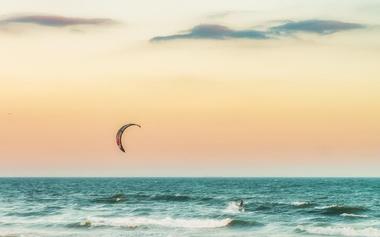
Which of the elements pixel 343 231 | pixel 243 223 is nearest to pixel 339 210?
pixel 243 223

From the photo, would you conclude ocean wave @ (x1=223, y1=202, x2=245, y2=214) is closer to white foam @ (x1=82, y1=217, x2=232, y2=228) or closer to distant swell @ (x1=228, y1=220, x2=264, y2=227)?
white foam @ (x1=82, y1=217, x2=232, y2=228)

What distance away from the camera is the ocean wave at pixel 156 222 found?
42.1 meters

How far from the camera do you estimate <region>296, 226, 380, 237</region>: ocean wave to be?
37781 millimetres

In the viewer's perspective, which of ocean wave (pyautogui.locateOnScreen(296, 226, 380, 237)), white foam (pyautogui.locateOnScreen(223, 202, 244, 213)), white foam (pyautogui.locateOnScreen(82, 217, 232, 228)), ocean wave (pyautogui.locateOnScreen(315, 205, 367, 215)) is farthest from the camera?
white foam (pyautogui.locateOnScreen(223, 202, 244, 213))

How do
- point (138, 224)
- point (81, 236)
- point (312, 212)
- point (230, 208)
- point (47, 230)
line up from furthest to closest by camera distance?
point (230, 208) → point (312, 212) → point (138, 224) → point (47, 230) → point (81, 236)

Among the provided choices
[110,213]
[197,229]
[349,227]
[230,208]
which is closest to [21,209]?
[110,213]

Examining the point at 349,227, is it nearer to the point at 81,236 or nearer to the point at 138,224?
the point at 138,224

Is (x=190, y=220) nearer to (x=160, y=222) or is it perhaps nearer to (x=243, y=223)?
(x=160, y=222)

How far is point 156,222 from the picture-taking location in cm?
4456

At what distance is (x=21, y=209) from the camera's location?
56.8m

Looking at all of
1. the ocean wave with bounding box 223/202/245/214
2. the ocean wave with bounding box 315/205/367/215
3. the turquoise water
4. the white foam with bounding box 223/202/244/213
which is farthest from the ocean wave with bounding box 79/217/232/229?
the ocean wave with bounding box 315/205/367/215

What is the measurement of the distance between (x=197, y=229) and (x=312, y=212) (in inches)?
544

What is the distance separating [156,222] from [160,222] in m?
0.25

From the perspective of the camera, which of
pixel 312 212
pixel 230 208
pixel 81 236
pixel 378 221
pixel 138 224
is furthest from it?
pixel 230 208
